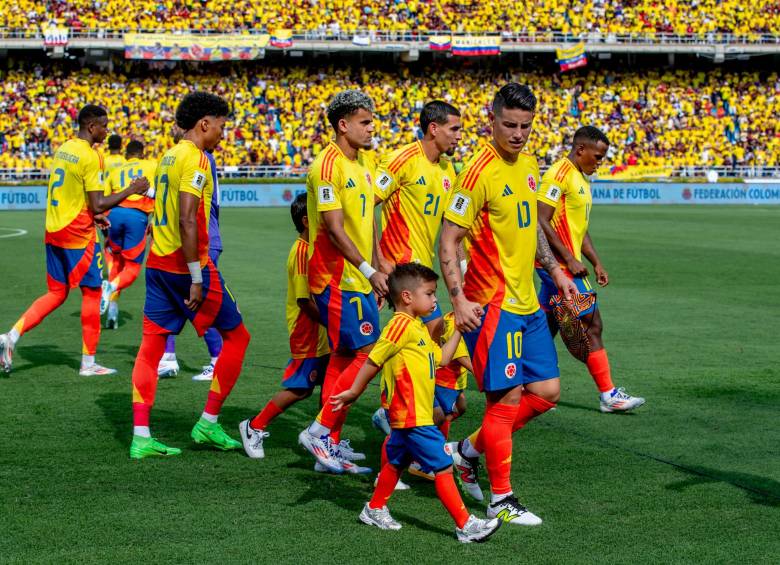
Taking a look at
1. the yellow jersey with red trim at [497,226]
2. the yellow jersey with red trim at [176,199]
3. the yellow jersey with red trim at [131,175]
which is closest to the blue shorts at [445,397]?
the yellow jersey with red trim at [497,226]

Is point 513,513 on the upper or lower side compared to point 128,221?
lower

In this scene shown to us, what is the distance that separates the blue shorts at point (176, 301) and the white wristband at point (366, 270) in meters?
1.15

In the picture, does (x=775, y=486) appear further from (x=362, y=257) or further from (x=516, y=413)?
(x=362, y=257)

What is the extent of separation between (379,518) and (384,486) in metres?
0.17

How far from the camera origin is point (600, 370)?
27.8 feet

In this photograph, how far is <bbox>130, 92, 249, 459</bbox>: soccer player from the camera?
6.83 m

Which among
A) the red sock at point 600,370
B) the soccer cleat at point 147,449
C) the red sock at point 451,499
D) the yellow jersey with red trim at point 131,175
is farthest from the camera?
the yellow jersey with red trim at point 131,175

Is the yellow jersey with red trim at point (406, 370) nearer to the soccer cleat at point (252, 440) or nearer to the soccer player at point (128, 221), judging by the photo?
the soccer cleat at point (252, 440)

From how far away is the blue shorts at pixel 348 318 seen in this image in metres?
6.57

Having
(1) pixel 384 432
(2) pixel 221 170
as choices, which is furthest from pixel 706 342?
(2) pixel 221 170

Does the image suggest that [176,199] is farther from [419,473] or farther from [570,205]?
[570,205]

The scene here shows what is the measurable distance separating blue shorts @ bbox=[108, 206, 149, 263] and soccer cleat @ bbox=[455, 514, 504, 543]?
27.5ft

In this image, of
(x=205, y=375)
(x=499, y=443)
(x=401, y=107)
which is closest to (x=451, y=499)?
(x=499, y=443)

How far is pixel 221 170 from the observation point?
41969mm
